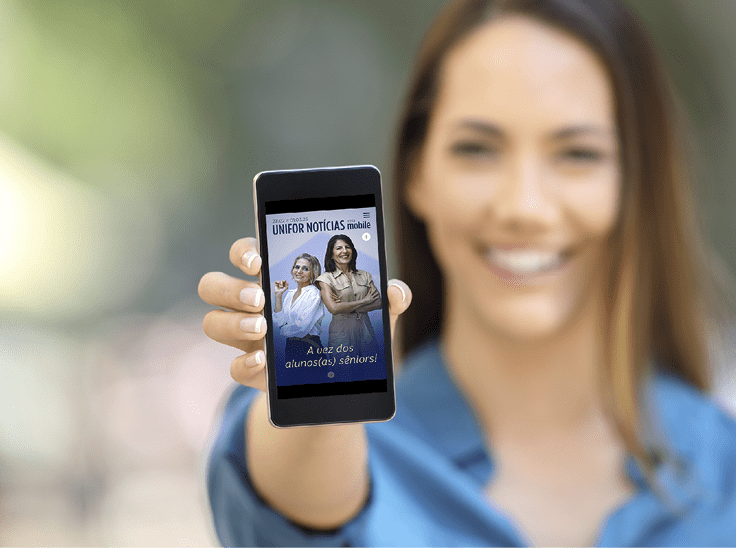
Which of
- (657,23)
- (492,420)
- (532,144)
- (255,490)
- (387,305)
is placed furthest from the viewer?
(657,23)

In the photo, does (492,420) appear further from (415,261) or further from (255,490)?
(255,490)

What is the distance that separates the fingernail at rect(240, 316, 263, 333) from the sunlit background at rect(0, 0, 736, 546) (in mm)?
1803

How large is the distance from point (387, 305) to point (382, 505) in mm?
318

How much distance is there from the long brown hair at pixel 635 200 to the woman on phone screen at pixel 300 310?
58 centimetres

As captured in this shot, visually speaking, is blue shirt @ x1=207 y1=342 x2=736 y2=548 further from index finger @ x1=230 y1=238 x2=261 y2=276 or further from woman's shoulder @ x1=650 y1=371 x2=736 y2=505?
index finger @ x1=230 y1=238 x2=261 y2=276

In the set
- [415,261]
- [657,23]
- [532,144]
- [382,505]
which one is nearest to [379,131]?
[657,23]

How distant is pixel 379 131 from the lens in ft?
8.48

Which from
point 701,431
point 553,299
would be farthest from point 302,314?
point 701,431

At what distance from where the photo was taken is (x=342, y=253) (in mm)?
736

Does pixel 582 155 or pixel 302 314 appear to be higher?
pixel 582 155

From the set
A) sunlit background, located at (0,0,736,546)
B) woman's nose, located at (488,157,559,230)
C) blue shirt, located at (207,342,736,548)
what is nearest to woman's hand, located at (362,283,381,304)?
blue shirt, located at (207,342,736,548)

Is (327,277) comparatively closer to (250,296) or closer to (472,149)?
(250,296)

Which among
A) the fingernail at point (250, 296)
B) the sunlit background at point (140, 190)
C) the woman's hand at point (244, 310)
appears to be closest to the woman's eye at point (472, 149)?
Result: the woman's hand at point (244, 310)

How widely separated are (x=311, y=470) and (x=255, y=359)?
196 millimetres
